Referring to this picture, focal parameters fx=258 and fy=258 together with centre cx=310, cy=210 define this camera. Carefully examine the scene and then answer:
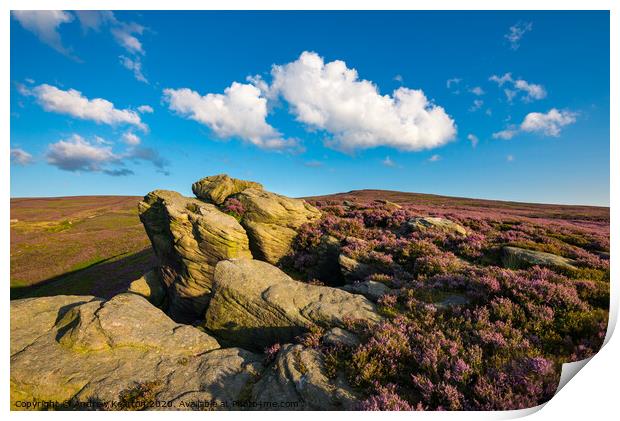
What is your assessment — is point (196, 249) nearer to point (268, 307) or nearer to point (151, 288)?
point (151, 288)

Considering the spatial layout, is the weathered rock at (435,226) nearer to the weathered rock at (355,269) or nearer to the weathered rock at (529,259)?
the weathered rock at (529,259)

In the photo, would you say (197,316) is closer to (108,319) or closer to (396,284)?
(108,319)

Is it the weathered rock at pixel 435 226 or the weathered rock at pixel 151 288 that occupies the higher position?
the weathered rock at pixel 435 226

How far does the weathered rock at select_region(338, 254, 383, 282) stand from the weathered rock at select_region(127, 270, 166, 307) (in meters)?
13.3

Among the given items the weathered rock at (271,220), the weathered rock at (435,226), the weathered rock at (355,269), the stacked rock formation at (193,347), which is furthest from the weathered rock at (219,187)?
the weathered rock at (435,226)

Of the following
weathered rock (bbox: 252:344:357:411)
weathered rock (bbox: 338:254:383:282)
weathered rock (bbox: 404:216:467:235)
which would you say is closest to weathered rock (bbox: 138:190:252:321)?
weathered rock (bbox: 338:254:383:282)

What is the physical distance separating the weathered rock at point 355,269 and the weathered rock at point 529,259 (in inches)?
205

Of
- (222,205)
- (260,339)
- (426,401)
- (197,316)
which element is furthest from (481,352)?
(222,205)

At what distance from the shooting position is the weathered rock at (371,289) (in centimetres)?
922

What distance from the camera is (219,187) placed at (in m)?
19.2

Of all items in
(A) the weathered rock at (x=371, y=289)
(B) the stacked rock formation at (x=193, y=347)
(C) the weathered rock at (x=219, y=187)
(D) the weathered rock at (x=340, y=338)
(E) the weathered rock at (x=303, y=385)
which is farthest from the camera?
(C) the weathered rock at (x=219, y=187)

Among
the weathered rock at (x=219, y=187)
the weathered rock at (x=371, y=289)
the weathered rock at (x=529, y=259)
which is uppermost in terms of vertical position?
the weathered rock at (x=219, y=187)

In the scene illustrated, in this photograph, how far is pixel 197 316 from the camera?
15.0 m

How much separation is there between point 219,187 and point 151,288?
8.36 m
